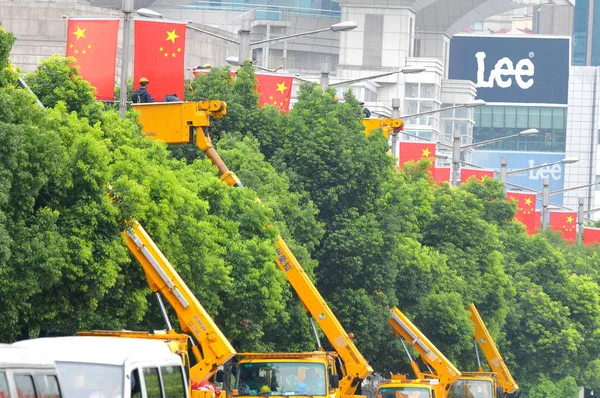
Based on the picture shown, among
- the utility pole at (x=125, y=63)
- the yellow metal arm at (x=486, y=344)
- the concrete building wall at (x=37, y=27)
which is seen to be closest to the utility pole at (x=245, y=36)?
the utility pole at (x=125, y=63)

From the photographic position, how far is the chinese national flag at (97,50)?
3347cm

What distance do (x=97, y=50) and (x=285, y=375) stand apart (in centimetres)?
740

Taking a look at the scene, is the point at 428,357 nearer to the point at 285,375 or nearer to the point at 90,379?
the point at 285,375

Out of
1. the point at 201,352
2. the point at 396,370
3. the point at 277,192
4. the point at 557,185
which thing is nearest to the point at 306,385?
the point at 201,352

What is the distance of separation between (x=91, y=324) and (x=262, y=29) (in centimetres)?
12180

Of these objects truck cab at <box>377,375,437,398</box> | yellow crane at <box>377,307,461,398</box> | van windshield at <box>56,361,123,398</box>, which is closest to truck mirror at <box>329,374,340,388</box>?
truck cab at <box>377,375,437,398</box>

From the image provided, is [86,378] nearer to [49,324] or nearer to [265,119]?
[49,324]

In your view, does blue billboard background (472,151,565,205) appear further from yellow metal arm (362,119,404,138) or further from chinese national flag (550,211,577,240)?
yellow metal arm (362,119,404,138)

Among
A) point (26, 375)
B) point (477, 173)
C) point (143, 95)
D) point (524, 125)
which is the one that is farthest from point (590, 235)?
point (524, 125)

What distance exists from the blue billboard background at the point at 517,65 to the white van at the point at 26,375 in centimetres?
16691

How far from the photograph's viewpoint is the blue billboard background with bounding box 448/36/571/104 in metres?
181

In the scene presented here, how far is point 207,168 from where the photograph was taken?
122ft

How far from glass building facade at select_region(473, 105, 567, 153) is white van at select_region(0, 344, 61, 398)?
168750 mm

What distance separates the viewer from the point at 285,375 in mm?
32156
